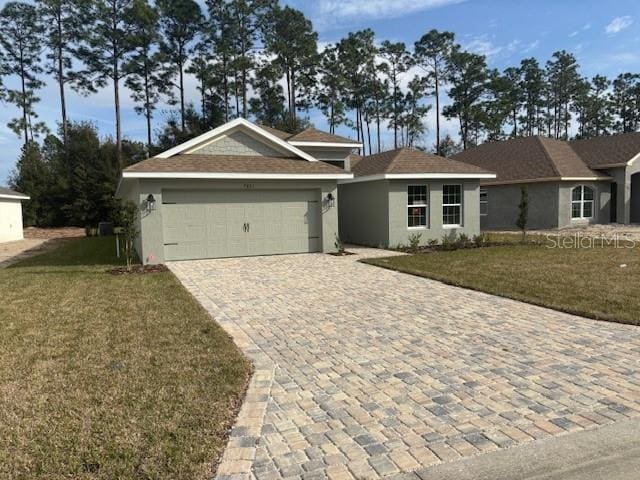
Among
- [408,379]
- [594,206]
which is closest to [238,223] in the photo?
[408,379]

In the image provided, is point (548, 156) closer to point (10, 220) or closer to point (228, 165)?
point (228, 165)

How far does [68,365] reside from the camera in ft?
16.5

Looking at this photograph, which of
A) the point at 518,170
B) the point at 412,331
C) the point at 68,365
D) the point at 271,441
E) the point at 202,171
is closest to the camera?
the point at 271,441

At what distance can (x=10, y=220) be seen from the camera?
2514 centimetres

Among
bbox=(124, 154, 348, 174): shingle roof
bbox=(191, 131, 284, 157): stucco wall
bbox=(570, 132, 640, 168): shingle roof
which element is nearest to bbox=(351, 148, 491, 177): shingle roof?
bbox=(124, 154, 348, 174): shingle roof

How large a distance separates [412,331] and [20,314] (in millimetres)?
6210

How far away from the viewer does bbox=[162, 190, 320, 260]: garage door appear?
14.0 m

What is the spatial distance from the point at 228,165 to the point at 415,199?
7.00 metres

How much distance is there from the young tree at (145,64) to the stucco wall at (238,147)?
23402mm

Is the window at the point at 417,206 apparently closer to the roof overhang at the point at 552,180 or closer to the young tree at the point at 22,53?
the roof overhang at the point at 552,180

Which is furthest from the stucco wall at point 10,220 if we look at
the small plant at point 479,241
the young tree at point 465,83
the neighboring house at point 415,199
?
the young tree at point 465,83

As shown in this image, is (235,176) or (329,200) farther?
(329,200)

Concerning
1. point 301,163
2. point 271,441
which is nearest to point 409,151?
point 301,163

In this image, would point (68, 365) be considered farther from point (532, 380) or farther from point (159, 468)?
point (532, 380)
